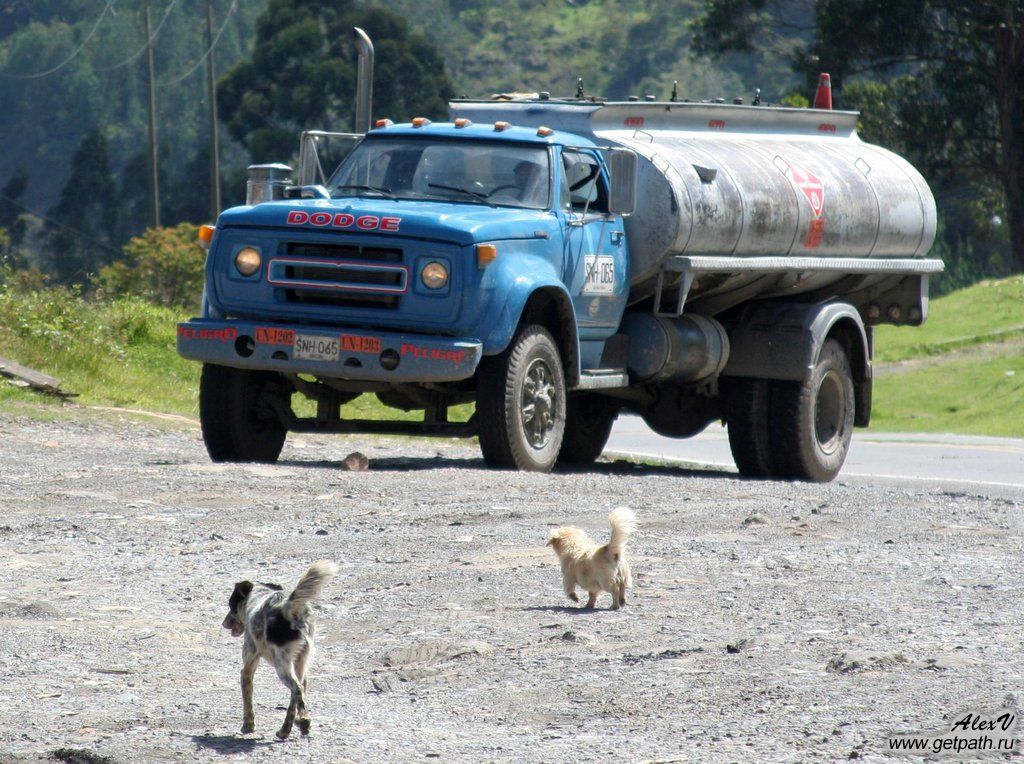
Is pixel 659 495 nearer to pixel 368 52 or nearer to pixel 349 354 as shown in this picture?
pixel 349 354

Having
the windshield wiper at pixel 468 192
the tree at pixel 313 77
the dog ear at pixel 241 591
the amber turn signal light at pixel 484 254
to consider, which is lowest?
the dog ear at pixel 241 591

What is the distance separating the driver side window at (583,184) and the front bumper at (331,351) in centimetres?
174

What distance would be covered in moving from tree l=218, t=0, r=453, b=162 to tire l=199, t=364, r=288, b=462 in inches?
1870

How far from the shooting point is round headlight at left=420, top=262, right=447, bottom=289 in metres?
10.8

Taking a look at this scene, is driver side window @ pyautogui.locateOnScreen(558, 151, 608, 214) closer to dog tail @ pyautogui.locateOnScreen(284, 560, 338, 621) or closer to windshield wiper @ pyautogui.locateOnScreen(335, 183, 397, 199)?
windshield wiper @ pyautogui.locateOnScreen(335, 183, 397, 199)

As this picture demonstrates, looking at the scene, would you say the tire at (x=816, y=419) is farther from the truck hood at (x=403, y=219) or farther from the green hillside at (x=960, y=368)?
the green hillside at (x=960, y=368)

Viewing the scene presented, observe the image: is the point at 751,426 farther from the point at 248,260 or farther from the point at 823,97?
the point at 248,260

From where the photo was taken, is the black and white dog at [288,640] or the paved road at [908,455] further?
the paved road at [908,455]

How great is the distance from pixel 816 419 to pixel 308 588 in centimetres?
982

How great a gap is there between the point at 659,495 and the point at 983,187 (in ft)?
155

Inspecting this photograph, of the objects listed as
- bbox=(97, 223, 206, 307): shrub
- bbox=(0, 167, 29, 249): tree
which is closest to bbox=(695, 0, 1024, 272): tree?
bbox=(97, 223, 206, 307): shrub

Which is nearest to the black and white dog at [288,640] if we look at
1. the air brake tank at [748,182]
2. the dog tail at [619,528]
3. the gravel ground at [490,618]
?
the gravel ground at [490,618]

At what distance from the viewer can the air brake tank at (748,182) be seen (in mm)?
12555

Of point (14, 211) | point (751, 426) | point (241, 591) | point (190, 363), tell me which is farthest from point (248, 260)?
point (14, 211)
